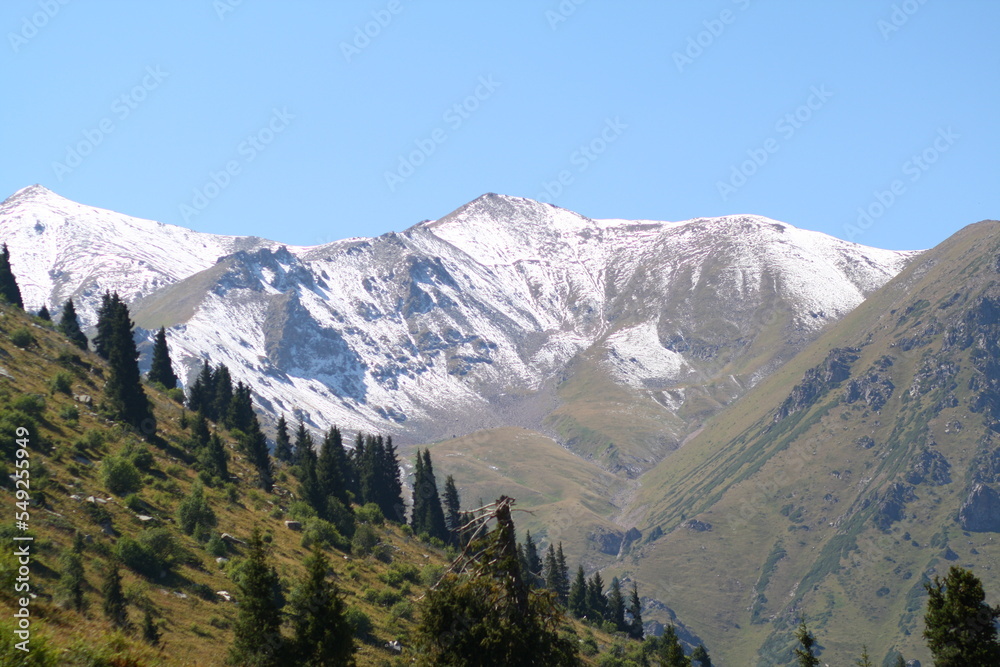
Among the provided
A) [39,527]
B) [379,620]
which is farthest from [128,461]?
[379,620]

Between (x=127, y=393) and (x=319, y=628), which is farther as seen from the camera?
(x=127, y=393)

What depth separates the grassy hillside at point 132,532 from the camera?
44.9 m

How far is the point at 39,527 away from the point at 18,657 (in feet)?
107

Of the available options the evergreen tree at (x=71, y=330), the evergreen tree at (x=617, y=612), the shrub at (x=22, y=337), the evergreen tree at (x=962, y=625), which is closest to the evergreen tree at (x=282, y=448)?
the evergreen tree at (x=71, y=330)

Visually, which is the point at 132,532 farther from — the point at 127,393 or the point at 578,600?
the point at 578,600

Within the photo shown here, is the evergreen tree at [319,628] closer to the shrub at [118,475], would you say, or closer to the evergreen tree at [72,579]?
the evergreen tree at [72,579]

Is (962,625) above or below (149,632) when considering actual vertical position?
below

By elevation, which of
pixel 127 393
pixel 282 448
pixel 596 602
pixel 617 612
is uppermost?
pixel 127 393

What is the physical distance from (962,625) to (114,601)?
132ft

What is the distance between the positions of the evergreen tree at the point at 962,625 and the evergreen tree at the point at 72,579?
3834cm

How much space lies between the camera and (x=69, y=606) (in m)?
43.5

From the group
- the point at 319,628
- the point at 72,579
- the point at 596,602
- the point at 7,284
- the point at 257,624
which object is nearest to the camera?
the point at 319,628

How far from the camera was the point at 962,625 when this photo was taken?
39875mm

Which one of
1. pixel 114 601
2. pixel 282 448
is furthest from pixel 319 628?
pixel 282 448
